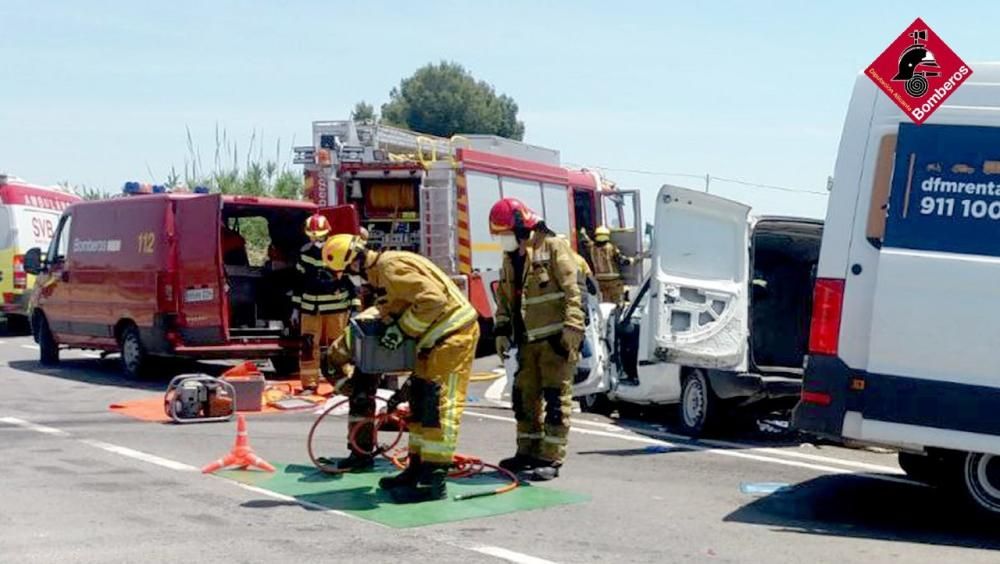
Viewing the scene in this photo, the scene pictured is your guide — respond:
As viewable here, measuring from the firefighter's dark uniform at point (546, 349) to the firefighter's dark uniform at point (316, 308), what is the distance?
192 inches

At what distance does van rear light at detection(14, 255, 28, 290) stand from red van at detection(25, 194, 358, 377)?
16.6 feet

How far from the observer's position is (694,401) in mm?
11109

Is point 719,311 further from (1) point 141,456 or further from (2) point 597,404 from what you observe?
(1) point 141,456

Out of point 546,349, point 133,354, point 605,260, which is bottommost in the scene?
point 133,354

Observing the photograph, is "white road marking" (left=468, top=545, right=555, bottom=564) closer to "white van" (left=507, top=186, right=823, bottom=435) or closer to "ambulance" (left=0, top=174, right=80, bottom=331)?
"white van" (left=507, top=186, right=823, bottom=435)

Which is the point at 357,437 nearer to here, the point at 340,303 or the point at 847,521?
the point at 847,521

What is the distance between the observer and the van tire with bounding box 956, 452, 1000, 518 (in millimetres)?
7449

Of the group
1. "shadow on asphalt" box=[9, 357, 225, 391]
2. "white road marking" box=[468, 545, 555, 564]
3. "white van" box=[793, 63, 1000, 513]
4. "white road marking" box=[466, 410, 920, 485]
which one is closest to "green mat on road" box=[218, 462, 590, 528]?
"white road marking" box=[468, 545, 555, 564]

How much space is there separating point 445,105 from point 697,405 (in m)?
64.3

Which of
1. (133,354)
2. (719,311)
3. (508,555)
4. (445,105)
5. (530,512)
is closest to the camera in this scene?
(508,555)

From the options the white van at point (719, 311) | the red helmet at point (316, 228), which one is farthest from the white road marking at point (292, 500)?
the red helmet at point (316, 228)

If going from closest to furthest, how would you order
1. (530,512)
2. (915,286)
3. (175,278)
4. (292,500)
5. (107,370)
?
(915,286)
(530,512)
(292,500)
(175,278)
(107,370)

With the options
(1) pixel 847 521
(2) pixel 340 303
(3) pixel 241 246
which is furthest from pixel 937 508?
(3) pixel 241 246

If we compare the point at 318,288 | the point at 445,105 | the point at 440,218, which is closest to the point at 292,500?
the point at 318,288
